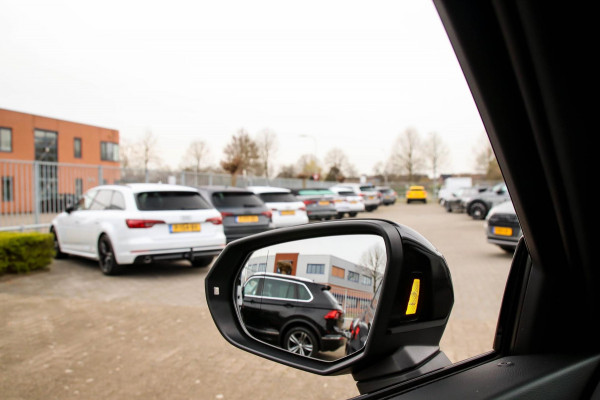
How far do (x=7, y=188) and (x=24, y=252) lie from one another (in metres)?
3.64

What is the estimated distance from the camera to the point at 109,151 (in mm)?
47531

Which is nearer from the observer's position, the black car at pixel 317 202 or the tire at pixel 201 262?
the tire at pixel 201 262

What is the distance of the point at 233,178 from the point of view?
78.7 feet

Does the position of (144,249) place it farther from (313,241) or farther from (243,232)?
(313,241)

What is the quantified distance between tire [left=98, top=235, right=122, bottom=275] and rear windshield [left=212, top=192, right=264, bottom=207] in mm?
2725

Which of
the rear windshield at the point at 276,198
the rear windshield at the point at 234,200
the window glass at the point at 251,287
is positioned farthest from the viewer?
the rear windshield at the point at 276,198

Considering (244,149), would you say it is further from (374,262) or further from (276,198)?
(374,262)

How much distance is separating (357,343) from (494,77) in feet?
2.38

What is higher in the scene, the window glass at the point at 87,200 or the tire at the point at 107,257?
the window glass at the point at 87,200


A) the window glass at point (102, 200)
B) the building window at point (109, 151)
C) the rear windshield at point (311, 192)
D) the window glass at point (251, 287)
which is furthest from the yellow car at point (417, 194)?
the window glass at point (251, 287)

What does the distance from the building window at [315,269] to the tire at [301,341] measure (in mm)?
188

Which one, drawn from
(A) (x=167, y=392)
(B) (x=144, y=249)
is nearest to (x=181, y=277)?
(B) (x=144, y=249)

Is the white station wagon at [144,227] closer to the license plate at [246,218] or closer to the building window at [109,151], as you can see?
the license plate at [246,218]

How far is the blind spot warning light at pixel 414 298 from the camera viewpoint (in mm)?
1134
